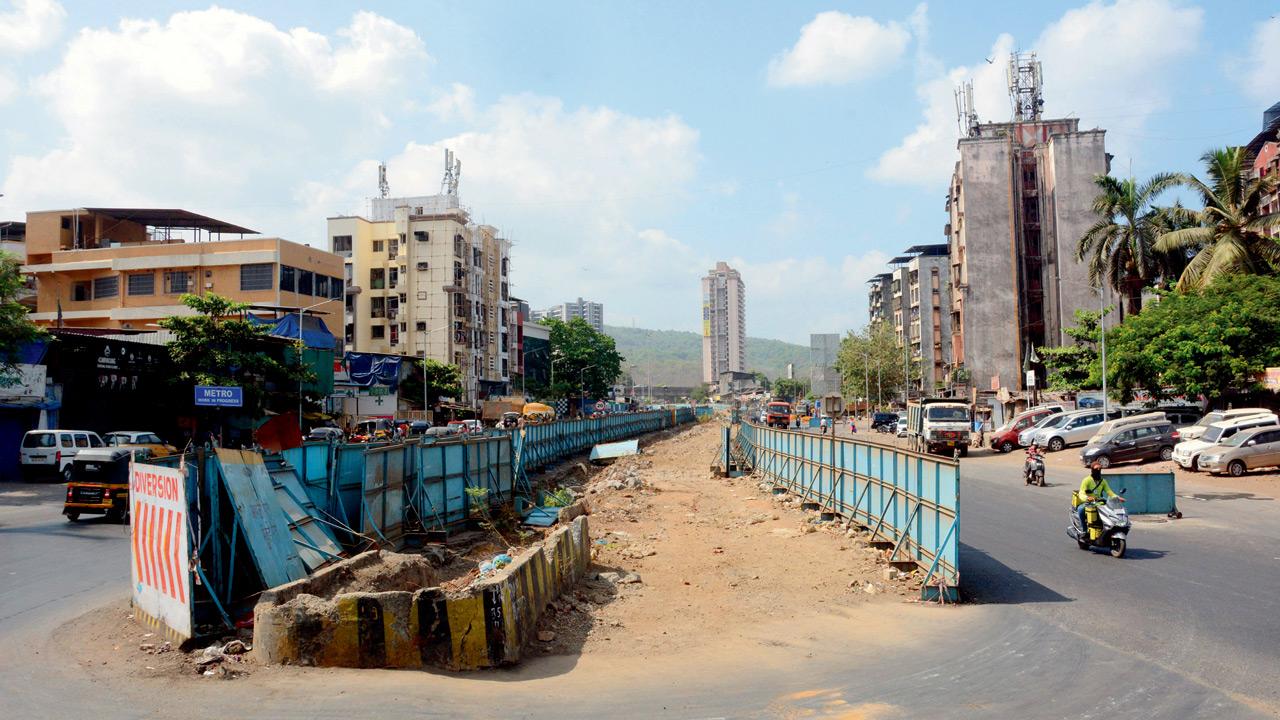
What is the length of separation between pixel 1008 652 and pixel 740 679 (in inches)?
117

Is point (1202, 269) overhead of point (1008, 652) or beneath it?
overhead

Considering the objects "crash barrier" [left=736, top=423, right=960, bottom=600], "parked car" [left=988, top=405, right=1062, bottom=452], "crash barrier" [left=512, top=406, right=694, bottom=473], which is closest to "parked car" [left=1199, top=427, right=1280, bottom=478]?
"crash barrier" [left=736, top=423, right=960, bottom=600]

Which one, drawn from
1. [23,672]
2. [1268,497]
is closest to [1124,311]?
[1268,497]

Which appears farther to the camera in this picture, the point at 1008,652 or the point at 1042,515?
the point at 1042,515

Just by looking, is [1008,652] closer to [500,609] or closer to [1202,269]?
[500,609]

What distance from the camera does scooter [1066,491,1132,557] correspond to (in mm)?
14375

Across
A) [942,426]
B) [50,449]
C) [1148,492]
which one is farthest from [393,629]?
[942,426]

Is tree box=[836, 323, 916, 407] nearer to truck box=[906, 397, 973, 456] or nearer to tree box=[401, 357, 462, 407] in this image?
tree box=[401, 357, 462, 407]

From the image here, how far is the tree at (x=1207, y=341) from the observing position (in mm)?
34344

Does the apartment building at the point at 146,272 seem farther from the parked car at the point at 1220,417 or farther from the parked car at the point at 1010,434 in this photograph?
the parked car at the point at 1220,417

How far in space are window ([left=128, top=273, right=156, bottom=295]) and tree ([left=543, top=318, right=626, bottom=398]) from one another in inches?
2191

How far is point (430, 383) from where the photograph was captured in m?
63.3

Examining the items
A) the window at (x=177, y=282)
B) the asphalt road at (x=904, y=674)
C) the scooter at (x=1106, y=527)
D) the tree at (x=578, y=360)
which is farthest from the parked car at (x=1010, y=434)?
the tree at (x=578, y=360)

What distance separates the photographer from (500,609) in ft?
26.2
